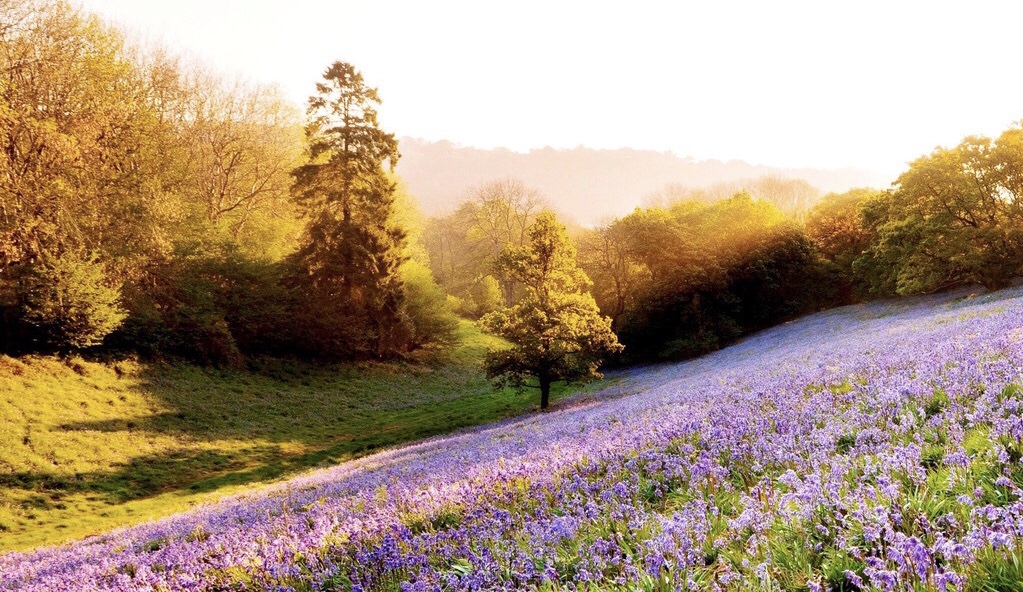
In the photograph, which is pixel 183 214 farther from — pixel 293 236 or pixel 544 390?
pixel 544 390

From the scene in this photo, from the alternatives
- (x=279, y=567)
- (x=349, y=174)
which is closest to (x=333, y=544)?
(x=279, y=567)

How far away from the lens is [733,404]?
7125 millimetres

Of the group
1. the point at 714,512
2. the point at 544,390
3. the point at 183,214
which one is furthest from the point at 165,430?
the point at 714,512

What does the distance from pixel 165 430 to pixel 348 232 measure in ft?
67.1

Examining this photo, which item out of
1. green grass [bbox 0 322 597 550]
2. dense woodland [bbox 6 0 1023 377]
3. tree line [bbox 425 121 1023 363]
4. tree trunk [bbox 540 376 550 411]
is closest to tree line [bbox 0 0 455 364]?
dense woodland [bbox 6 0 1023 377]

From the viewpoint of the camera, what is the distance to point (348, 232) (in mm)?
39969

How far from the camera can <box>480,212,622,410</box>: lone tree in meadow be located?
71.0 ft

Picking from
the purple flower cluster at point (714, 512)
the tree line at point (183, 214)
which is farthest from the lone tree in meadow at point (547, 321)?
the tree line at point (183, 214)

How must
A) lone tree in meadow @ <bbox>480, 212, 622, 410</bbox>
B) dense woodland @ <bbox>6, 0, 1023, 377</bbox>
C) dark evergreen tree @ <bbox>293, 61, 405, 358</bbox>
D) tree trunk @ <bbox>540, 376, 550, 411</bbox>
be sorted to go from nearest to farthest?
lone tree in meadow @ <bbox>480, 212, 622, 410</bbox>, tree trunk @ <bbox>540, 376, 550, 411</bbox>, dense woodland @ <bbox>6, 0, 1023, 377</bbox>, dark evergreen tree @ <bbox>293, 61, 405, 358</bbox>

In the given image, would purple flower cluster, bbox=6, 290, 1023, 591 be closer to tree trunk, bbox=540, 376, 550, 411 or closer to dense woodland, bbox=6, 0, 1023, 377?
tree trunk, bbox=540, 376, 550, 411

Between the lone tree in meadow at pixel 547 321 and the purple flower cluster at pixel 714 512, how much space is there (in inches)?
541

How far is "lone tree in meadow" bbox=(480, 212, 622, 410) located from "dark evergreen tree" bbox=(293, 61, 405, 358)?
840 inches

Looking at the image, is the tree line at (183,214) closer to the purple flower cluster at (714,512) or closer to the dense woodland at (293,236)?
the dense woodland at (293,236)

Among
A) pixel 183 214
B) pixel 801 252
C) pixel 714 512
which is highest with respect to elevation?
pixel 183 214
